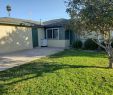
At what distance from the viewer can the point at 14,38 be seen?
17109 mm

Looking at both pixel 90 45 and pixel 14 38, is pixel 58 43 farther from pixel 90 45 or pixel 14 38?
pixel 14 38

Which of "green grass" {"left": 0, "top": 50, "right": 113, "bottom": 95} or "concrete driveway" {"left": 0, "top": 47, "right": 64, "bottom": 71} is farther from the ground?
"concrete driveway" {"left": 0, "top": 47, "right": 64, "bottom": 71}

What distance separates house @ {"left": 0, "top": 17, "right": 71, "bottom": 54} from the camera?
16094 mm

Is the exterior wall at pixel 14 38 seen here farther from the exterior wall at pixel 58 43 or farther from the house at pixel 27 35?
the exterior wall at pixel 58 43

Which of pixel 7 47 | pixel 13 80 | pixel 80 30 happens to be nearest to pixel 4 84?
pixel 13 80

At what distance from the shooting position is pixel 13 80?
7.29m

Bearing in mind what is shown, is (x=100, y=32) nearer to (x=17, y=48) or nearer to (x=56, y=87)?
(x=56, y=87)

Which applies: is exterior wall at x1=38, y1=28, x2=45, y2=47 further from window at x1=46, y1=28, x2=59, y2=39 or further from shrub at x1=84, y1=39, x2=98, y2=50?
→ shrub at x1=84, y1=39, x2=98, y2=50

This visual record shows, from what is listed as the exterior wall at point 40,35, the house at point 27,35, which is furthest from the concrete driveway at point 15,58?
the exterior wall at point 40,35

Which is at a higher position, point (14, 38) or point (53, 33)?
point (53, 33)

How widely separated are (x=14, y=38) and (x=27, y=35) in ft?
7.43

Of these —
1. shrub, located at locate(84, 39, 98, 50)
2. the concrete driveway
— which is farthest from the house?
shrub, located at locate(84, 39, 98, 50)

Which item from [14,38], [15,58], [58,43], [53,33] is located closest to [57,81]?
[15,58]

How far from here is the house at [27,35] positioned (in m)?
16.1
